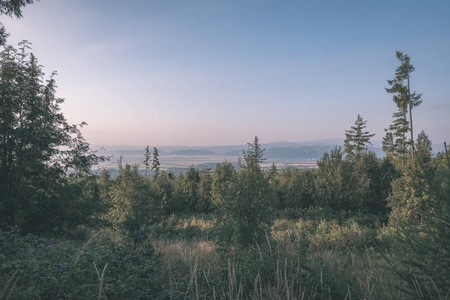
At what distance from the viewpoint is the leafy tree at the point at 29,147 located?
941 cm

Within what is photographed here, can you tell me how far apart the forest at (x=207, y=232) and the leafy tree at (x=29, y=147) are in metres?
0.05

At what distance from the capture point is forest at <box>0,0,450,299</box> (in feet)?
9.28

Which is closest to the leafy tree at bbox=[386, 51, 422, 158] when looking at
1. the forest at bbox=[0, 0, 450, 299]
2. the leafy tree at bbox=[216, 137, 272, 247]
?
the forest at bbox=[0, 0, 450, 299]

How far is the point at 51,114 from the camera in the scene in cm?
1144

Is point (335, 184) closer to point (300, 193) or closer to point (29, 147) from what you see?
point (300, 193)

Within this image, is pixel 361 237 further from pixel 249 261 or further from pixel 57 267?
pixel 57 267

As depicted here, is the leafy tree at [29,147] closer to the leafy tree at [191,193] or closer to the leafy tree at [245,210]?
the leafy tree at [245,210]

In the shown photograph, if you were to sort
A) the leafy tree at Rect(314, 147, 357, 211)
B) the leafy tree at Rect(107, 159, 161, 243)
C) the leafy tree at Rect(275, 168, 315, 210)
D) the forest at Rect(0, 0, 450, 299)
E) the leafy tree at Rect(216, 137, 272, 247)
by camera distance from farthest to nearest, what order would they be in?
1. the leafy tree at Rect(275, 168, 315, 210)
2. the leafy tree at Rect(314, 147, 357, 211)
3. the leafy tree at Rect(107, 159, 161, 243)
4. the leafy tree at Rect(216, 137, 272, 247)
5. the forest at Rect(0, 0, 450, 299)

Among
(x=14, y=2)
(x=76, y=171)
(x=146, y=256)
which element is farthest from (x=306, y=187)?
(x=14, y=2)

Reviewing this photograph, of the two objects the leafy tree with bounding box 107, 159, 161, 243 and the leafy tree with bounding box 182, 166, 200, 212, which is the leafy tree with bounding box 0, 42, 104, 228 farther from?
the leafy tree with bounding box 182, 166, 200, 212

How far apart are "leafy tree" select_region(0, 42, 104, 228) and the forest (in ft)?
0.17

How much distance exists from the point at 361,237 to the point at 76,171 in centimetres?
1443

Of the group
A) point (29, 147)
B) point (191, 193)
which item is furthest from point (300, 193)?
point (29, 147)

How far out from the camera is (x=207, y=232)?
7.07m
